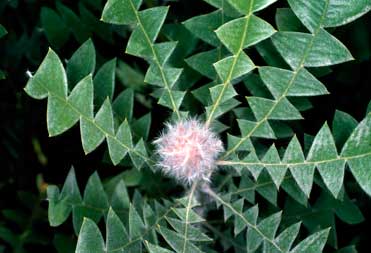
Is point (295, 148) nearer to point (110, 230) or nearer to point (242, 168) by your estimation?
point (242, 168)

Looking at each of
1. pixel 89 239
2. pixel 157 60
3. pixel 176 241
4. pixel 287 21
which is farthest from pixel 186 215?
pixel 287 21

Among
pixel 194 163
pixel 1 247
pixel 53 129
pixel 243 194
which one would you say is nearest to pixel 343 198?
pixel 243 194


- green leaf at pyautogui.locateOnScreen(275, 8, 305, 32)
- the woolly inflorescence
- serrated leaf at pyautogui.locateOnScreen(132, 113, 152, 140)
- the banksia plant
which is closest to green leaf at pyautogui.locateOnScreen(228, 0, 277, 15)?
the banksia plant

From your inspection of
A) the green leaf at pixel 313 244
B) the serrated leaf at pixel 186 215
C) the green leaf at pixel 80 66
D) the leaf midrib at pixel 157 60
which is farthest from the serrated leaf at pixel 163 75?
the green leaf at pixel 313 244

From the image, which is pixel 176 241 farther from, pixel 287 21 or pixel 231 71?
pixel 287 21

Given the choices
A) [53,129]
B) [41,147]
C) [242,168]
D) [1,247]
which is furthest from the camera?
[41,147]

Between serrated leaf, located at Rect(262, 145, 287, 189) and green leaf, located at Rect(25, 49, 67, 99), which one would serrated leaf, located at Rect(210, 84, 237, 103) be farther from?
green leaf, located at Rect(25, 49, 67, 99)

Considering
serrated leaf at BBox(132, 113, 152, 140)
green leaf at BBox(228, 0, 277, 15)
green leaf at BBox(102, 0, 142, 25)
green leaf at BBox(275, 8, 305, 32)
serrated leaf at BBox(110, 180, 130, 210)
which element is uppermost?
green leaf at BBox(228, 0, 277, 15)
